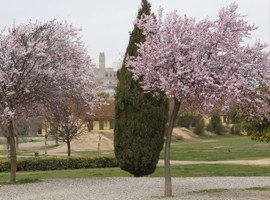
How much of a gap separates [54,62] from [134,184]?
16.8ft

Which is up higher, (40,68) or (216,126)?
→ (40,68)

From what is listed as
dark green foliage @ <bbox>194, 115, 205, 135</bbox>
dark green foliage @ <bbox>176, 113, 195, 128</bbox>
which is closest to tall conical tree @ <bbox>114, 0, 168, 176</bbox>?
dark green foliage @ <bbox>194, 115, 205, 135</bbox>

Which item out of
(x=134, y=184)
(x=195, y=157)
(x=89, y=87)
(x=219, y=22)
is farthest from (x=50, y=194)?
(x=195, y=157)

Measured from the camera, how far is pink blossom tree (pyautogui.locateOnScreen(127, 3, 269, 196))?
39.0 ft

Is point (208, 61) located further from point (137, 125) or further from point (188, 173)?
point (188, 173)

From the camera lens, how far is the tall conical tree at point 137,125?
17094 mm

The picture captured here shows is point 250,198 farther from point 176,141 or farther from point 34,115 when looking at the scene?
point 176,141

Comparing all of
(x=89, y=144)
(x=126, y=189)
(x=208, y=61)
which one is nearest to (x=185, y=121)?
(x=89, y=144)

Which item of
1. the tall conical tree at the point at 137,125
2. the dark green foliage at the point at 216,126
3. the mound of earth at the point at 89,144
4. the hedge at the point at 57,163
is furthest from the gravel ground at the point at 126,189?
the dark green foliage at the point at 216,126

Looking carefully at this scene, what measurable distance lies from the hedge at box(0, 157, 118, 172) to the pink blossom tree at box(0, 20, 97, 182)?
975 cm

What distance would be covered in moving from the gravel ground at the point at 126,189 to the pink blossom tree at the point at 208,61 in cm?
271

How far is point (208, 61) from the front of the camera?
12.1m

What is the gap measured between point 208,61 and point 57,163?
17270 millimetres

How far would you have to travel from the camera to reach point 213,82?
1191 cm
